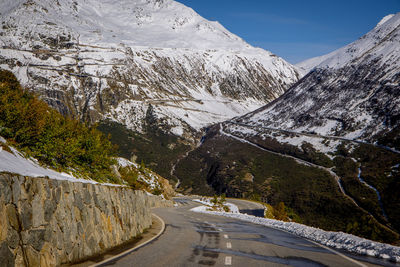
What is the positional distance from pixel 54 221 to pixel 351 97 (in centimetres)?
10986

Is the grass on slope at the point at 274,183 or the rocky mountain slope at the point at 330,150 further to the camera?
the rocky mountain slope at the point at 330,150

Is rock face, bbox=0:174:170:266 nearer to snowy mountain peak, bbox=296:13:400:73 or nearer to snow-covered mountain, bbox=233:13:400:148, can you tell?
snow-covered mountain, bbox=233:13:400:148

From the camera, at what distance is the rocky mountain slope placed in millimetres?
60969

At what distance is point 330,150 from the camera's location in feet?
289

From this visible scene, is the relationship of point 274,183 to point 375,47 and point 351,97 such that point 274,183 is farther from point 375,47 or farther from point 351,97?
point 375,47

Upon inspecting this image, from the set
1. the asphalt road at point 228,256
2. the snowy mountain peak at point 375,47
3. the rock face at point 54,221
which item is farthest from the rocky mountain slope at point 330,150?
the rock face at point 54,221

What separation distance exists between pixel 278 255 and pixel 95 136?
33.6 ft

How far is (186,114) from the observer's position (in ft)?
585

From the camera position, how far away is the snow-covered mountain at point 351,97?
9012cm

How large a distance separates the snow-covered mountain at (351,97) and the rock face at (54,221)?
83132 millimetres

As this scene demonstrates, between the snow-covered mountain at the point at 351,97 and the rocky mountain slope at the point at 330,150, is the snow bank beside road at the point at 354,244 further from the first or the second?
the snow-covered mountain at the point at 351,97

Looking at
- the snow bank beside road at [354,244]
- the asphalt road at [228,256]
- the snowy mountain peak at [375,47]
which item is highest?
the snowy mountain peak at [375,47]

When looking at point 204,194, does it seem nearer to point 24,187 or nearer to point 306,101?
point 306,101

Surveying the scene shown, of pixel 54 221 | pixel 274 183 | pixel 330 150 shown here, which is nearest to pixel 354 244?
pixel 54 221
